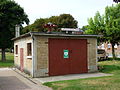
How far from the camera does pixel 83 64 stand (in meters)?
14.0

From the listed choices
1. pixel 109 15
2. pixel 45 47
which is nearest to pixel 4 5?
pixel 109 15

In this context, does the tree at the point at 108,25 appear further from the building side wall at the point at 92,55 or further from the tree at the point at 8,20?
the tree at the point at 8,20

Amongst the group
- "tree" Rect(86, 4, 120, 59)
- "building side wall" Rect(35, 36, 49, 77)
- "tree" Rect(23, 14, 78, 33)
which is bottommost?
"building side wall" Rect(35, 36, 49, 77)

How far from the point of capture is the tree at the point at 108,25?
22.5 metres

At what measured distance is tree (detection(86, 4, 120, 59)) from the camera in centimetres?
2245

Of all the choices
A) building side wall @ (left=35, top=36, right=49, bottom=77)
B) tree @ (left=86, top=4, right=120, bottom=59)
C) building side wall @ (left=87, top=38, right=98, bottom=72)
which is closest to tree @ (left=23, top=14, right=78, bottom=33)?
tree @ (left=86, top=4, right=120, bottom=59)

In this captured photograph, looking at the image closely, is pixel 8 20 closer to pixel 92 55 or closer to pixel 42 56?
pixel 42 56

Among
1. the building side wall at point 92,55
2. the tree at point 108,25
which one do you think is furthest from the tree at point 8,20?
the building side wall at point 92,55

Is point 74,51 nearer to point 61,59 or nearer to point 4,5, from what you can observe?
point 61,59

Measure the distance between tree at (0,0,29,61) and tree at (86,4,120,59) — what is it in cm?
1062

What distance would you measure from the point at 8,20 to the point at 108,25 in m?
13.8

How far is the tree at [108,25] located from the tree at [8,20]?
10.6 meters

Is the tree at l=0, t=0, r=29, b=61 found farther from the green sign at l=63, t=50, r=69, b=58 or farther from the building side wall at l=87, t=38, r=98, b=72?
the building side wall at l=87, t=38, r=98, b=72

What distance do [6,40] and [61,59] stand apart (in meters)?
15.6
